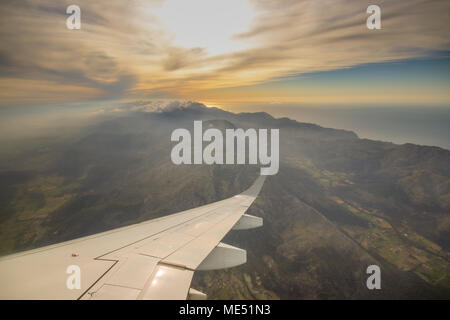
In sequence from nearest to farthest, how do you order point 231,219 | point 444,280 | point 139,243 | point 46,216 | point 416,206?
point 139,243, point 231,219, point 444,280, point 46,216, point 416,206

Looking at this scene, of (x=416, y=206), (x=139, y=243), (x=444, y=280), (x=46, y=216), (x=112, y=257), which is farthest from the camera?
(x=416, y=206)

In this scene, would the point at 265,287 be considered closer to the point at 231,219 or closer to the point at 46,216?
the point at 231,219

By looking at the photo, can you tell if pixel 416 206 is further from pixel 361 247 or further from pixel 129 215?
pixel 129 215

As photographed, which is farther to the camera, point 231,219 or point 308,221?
point 308,221
